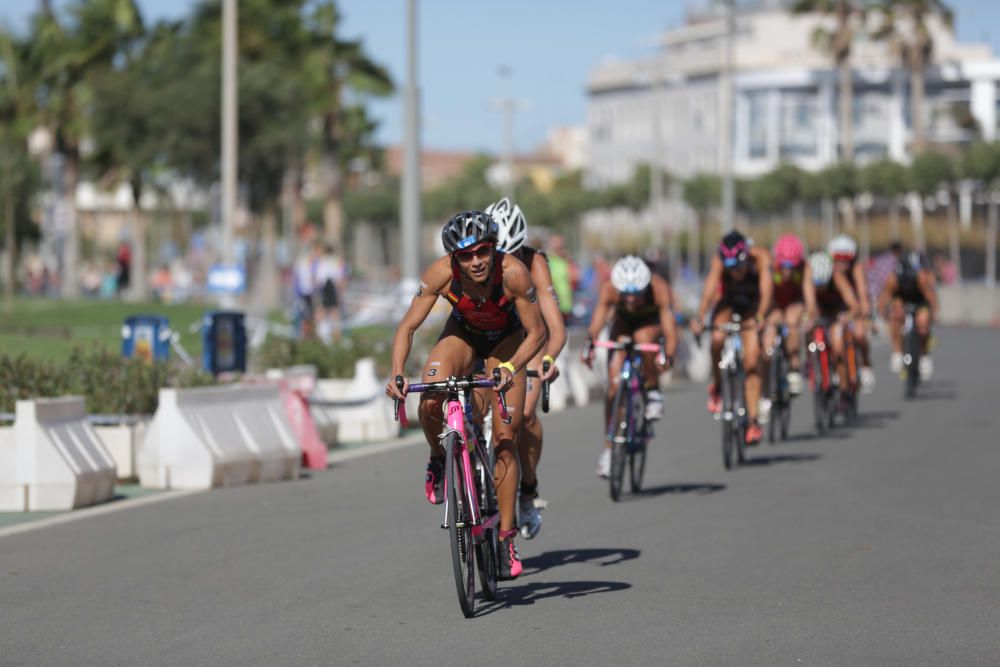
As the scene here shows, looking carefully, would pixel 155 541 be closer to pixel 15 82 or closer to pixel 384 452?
pixel 384 452

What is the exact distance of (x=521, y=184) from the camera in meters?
130

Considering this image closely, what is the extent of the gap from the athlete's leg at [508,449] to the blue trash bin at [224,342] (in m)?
9.04

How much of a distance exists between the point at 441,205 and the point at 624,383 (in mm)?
98029

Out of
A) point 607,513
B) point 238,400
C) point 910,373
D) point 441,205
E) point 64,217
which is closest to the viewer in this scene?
point 607,513

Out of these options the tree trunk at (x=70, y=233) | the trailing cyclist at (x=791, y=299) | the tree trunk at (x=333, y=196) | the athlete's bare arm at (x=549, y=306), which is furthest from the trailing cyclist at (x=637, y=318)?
the tree trunk at (x=333, y=196)

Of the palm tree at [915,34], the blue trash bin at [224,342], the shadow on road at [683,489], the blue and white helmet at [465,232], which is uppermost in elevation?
the palm tree at [915,34]

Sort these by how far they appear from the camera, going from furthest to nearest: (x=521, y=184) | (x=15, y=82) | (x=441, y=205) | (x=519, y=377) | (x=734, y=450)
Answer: (x=521, y=184), (x=441, y=205), (x=15, y=82), (x=734, y=450), (x=519, y=377)

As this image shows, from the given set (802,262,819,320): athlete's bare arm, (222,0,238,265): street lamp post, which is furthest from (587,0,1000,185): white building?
(802,262,819,320): athlete's bare arm

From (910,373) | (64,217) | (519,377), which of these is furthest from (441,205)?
(519,377)

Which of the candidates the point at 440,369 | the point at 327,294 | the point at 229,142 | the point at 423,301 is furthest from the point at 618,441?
the point at 327,294

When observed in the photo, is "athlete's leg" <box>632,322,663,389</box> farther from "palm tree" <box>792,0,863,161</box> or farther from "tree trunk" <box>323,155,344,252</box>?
"palm tree" <box>792,0,863,161</box>

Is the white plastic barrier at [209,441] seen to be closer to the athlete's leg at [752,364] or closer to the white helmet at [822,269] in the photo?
the athlete's leg at [752,364]

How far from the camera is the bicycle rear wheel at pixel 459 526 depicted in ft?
28.8

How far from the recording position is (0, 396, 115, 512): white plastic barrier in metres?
13.0
